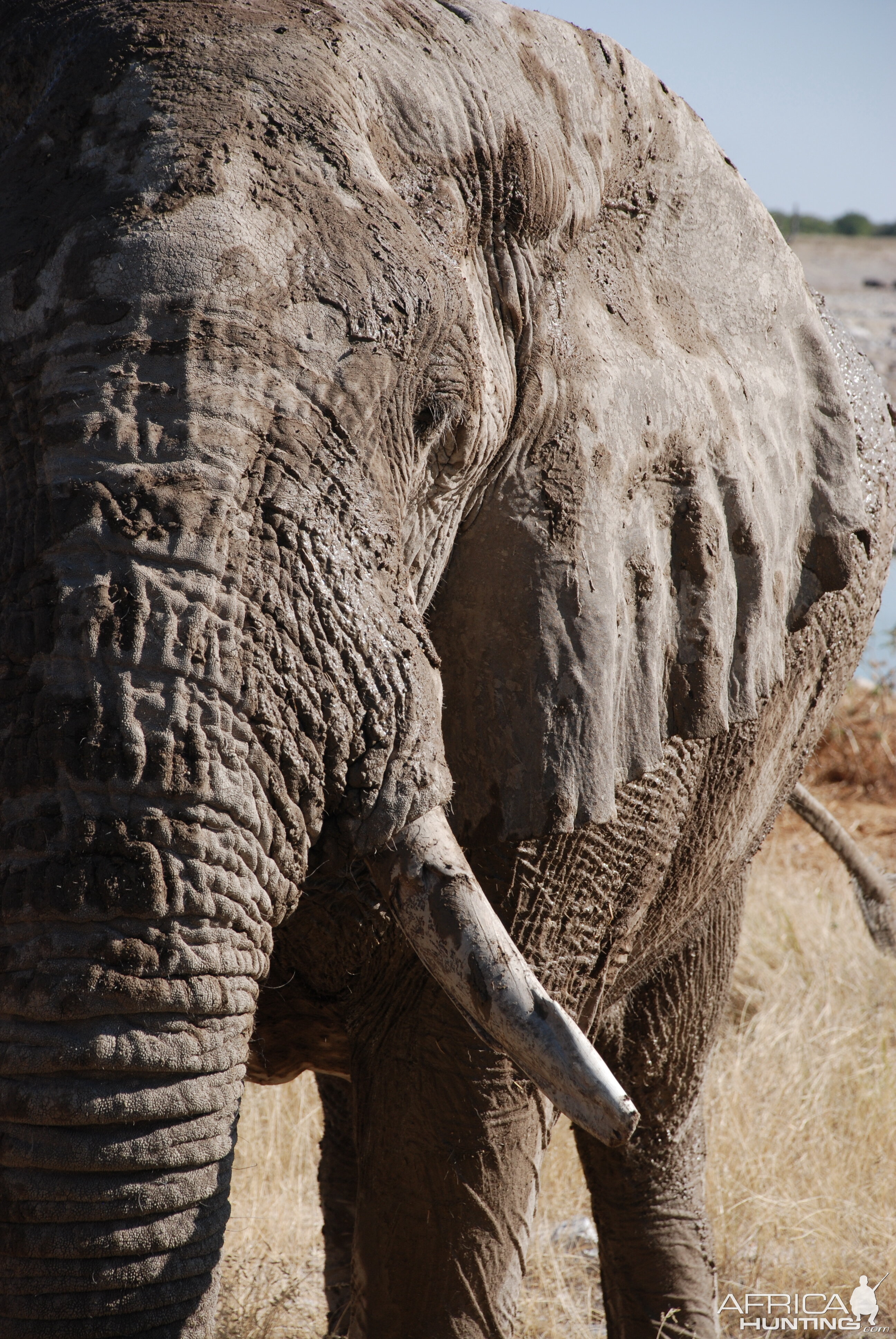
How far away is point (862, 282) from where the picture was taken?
26469 mm

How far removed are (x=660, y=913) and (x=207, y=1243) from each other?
3.74ft

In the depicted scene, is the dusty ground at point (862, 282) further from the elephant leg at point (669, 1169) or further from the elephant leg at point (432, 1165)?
the elephant leg at point (432, 1165)

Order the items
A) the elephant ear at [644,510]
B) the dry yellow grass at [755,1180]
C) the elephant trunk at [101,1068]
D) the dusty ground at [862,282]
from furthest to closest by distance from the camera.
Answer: the dusty ground at [862,282] → the dry yellow grass at [755,1180] → the elephant ear at [644,510] → the elephant trunk at [101,1068]

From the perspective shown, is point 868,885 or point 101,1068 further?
point 868,885

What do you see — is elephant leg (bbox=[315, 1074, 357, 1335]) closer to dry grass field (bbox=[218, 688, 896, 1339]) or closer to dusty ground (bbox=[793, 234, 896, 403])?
dry grass field (bbox=[218, 688, 896, 1339])

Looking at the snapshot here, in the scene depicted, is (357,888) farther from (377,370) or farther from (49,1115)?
(377,370)

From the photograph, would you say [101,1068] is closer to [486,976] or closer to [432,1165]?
[486,976]

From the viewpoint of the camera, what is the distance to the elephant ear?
176 cm

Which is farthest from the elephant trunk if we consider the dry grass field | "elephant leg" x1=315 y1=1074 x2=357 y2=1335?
"elephant leg" x1=315 y1=1074 x2=357 y2=1335

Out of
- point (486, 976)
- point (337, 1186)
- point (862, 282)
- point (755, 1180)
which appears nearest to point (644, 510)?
point (486, 976)

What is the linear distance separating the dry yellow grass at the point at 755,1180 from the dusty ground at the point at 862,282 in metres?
12.7

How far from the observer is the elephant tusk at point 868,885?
14.8 feet

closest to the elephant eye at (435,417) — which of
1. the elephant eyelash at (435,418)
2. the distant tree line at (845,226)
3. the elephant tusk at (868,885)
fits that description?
the elephant eyelash at (435,418)

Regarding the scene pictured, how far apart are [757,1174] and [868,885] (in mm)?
1469
